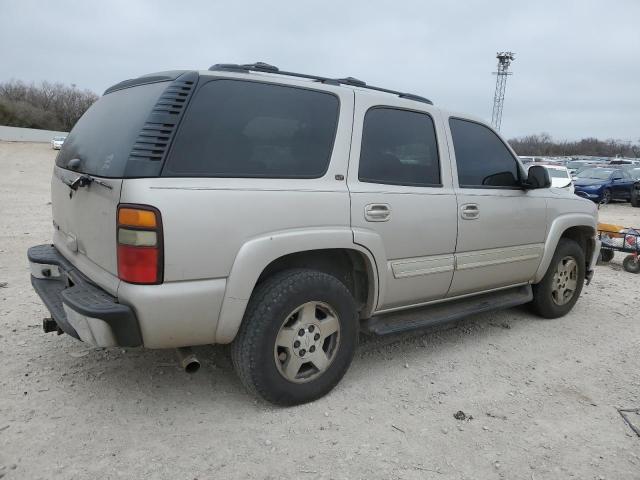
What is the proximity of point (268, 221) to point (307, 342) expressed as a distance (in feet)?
2.60

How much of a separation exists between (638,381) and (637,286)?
3.33 metres

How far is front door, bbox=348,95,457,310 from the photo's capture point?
3.18 meters

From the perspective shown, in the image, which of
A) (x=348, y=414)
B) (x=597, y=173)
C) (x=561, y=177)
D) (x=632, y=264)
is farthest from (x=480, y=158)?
(x=597, y=173)

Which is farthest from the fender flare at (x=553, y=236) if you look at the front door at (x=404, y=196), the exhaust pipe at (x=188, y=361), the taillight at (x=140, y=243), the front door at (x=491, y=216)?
the taillight at (x=140, y=243)

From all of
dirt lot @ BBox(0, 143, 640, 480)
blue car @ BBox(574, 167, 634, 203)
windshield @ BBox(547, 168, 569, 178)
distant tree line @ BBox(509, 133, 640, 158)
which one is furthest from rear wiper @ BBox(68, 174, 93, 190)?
distant tree line @ BBox(509, 133, 640, 158)

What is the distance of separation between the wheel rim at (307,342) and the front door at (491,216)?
118cm

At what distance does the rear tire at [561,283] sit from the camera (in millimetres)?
4730

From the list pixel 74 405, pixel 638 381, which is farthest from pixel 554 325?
pixel 74 405

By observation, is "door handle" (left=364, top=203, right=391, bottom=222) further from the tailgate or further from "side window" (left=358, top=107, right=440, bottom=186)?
the tailgate

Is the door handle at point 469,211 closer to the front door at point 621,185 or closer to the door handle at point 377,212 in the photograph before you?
the door handle at point 377,212

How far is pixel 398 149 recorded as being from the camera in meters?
3.47

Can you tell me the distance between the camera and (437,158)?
369 cm

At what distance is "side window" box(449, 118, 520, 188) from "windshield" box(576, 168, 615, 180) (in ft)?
57.6

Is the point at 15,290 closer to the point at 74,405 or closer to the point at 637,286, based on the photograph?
the point at 74,405
